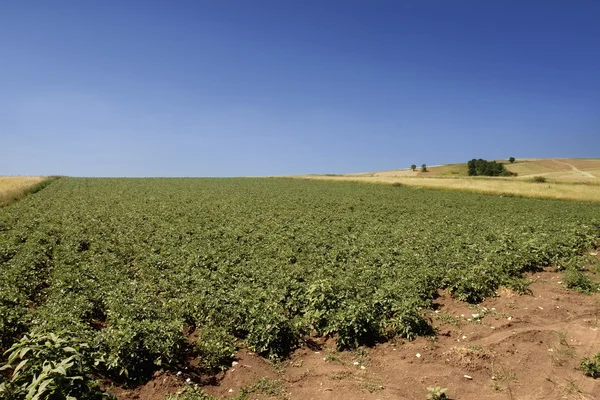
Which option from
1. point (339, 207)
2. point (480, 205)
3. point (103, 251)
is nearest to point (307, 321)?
point (103, 251)

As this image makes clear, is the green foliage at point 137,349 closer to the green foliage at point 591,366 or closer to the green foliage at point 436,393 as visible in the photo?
the green foliage at point 436,393

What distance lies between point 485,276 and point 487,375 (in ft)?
15.6

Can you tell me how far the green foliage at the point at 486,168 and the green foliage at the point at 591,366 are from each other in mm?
104182

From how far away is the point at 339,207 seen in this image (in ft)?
97.9

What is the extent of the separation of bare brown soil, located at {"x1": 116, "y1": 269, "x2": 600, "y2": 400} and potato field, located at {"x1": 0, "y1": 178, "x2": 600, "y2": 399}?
1.46 ft

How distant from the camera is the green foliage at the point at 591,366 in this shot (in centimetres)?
629

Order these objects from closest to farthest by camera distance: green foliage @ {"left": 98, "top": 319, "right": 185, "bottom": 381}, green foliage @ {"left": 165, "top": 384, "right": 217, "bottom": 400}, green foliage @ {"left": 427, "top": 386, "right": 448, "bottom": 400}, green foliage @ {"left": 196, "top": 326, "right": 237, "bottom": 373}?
1. green foliage @ {"left": 427, "top": 386, "right": 448, "bottom": 400}
2. green foliage @ {"left": 165, "top": 384, "right": 217, "bottom": 400}
3. green foliage @ {"left": 98, "top": 319, "right": 185, "bottom": 381}
4. green foliage @ {"left": 196, "top": 326, "right": 237, "bottom": 373}

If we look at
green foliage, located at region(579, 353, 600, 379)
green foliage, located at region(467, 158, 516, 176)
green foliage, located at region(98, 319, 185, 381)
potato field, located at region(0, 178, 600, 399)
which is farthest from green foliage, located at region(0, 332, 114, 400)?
green foliage, located at region(467, 158, 516, 176)

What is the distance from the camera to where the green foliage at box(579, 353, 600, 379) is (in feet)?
20.6

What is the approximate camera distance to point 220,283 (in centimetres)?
1072

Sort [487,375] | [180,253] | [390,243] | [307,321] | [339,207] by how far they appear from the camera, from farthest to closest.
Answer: [339,207], [390,243], [180,253], [307,321], [487,375]

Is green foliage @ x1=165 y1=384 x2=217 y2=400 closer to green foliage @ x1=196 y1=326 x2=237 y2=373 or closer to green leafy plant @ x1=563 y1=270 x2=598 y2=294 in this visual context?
green foliage @ x1=196 y1=326 x2=237 y2=373

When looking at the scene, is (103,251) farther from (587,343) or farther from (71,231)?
(587,343)

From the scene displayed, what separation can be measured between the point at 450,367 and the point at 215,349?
4821mm
